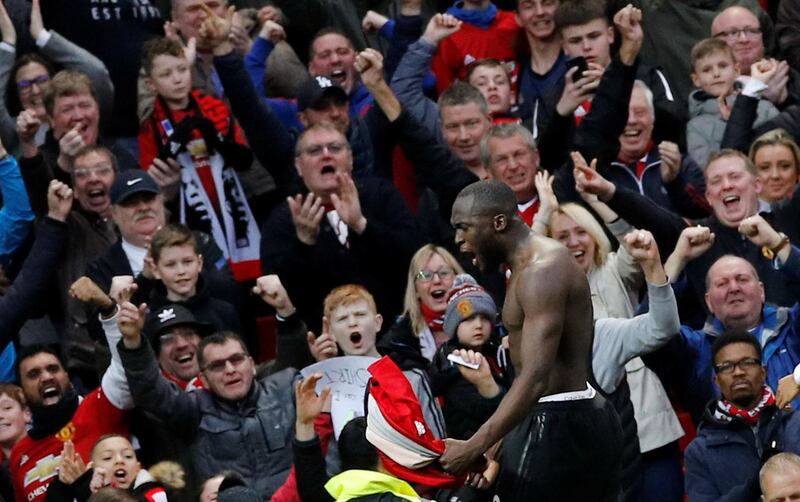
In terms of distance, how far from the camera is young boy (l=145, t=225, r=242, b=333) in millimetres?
11930

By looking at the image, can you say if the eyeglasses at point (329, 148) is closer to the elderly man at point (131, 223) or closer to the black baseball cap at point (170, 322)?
the elderly man at point (131, 223)

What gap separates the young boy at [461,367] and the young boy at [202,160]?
244cm

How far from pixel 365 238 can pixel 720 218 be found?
2088 millimetres

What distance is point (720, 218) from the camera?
1226 cm

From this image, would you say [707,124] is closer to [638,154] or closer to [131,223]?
[638,154]

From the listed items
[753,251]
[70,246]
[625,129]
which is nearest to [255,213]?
[70,246]

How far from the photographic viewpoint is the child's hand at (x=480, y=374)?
412 inches

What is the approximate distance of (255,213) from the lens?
1355 centimetres

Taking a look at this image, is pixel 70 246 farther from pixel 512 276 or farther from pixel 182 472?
A: pixel 512 276

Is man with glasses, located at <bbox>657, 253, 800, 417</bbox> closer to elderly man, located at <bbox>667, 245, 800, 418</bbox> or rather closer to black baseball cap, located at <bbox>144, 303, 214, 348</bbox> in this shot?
elderly man, located at <bbox>667, 245, 800, 418</bbox>

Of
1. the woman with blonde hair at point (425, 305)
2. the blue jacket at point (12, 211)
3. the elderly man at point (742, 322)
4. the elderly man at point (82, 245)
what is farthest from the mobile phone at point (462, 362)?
the blue jacket at point (12, 211)

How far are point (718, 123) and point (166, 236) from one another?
4.05m

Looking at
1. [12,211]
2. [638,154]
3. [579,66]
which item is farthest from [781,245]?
[12,211]

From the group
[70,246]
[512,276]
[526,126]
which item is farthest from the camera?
[526,126]
